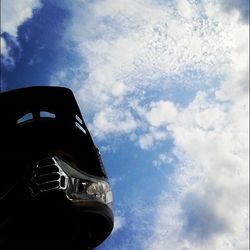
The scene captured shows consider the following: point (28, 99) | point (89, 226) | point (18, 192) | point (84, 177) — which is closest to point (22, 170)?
point (18, 192)

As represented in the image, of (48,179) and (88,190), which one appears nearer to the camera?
(48,179)

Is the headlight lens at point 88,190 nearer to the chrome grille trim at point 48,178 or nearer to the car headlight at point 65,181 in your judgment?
the car headlight at point 65,181

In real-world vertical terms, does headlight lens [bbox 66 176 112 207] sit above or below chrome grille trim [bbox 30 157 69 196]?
below

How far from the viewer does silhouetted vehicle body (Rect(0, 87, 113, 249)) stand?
451 cm

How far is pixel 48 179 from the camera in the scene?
14.9 ft

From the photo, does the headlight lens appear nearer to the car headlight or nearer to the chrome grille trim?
the car headlight

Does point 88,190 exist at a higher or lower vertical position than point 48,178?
lower

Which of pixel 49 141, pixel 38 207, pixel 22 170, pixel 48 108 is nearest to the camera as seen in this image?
pixel 38 207

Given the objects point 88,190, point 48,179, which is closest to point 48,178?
point 48,179

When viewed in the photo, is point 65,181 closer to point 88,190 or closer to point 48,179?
point 48,179

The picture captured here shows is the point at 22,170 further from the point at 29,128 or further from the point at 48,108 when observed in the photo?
the point at 48,108

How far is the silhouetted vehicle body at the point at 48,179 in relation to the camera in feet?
14.8

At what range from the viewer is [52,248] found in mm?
4699

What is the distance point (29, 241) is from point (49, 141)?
1404 millimetres
